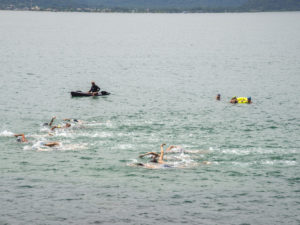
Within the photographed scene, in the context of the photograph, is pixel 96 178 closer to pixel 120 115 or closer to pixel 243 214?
pixel 243 214

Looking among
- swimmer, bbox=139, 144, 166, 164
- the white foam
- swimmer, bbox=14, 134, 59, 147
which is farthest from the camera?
the white foam

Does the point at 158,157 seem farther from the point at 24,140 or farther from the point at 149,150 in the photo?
the point at 24,140

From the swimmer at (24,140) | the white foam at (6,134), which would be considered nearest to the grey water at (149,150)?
the white foam at (6,134)

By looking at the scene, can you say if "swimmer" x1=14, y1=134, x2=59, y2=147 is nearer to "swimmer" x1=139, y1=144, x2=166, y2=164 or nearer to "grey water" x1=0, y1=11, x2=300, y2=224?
"grey water" x1=0, y1=11, x2=300, y2=224

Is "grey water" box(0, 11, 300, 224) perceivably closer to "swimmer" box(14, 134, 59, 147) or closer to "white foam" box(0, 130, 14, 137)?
"white foam" box(0, 130, 14, 137)

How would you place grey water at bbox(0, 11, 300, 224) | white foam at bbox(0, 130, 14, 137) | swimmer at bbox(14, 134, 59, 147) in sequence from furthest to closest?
white foam at bbox(0, 130, 14, 137)
swimmer at bbox(14, 134, 59, 147)
grey water at bbox(0, 11, 300, 224)

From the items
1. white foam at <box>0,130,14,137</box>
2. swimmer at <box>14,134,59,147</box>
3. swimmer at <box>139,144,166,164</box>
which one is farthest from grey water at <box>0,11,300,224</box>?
swimmer at <box>139,144,166,164</box>

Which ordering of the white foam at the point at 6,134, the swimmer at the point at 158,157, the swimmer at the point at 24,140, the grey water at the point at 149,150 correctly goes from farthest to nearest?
the white foam at the point at 6,134
the swimmer at the point at 24,140
the swimmer at the point at 158,157
the grey water at the point at 149,150

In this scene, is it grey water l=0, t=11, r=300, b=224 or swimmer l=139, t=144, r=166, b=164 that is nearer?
grey water l=0, t=11, r=300, b=224

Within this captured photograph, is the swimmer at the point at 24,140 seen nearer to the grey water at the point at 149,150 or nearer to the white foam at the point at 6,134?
the grey water at the point at 149,150

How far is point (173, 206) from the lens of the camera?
3328 cm

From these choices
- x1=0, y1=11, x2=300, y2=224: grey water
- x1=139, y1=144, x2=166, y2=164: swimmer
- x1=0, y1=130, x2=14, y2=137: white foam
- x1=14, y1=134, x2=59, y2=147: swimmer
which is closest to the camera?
x1=0, y1=11, x2=300, y2=224: grey water

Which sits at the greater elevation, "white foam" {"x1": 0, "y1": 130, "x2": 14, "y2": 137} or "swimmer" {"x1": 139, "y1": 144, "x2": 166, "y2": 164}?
"swimmer" {"x1": 139, "y1": 144, "x2": 166, "y2": 164}

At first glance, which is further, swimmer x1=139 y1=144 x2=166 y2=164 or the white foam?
the white foam
